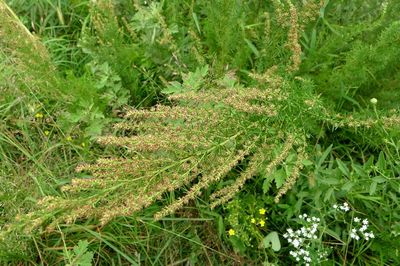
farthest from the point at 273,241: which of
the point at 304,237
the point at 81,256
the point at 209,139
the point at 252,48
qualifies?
the point at 252,48

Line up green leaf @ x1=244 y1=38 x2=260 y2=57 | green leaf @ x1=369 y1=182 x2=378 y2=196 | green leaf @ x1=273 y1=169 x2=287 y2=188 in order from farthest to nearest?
green leaf @ x1=244 y1=38 x2=260 y2=57, green leaf @ x1=273 y1=169 x2=287 y2=188, green leaf @ x1=369 y1=182 x2=378 y2=196

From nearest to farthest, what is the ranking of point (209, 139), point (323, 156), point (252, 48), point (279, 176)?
point (209, 139), point (279, 176), point (323, 156), point (252, 48)

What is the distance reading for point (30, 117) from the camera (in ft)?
10.0

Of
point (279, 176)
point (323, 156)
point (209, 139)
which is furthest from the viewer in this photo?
point (323, 156)

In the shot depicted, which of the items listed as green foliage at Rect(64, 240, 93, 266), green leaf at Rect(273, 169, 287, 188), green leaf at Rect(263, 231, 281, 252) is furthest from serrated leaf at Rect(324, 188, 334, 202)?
green foliage at Rect(64, 240, 93, 266)

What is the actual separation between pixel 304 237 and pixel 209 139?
2.72 feet

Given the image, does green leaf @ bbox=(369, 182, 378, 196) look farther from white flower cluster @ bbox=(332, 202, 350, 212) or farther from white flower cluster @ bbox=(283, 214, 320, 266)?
white flower cluster @ bbox=(283, 214, 320, 266)

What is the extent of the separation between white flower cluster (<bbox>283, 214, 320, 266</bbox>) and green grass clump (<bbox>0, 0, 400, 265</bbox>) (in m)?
0.01

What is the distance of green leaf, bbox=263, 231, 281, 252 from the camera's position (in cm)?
245

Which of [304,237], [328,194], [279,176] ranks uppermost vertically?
[279,176]

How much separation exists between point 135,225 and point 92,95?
0.80 m

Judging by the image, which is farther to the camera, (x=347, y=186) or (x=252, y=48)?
(x=252, y=48)

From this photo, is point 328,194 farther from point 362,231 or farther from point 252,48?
point 252,48

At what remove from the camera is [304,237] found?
252 cm
